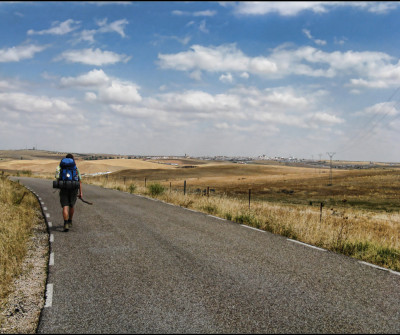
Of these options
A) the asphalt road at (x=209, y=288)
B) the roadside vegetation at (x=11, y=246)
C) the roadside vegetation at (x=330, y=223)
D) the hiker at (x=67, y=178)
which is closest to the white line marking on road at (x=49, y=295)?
the asphalt road at (x=209, y=288)

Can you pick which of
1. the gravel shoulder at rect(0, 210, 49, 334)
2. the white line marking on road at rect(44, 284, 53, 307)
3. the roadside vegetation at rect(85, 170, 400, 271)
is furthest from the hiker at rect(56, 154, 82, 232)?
the roadside vegetation at rect(85, 170, 400, 271)

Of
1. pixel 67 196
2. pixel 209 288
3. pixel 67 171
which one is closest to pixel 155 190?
pixel 67 196

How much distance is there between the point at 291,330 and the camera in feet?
13.3

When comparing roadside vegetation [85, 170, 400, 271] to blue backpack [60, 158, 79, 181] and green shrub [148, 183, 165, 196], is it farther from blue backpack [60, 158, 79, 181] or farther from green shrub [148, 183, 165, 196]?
blue backpack [60, 158, 79, 181]

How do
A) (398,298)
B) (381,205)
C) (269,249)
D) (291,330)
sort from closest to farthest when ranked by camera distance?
1. (291,330)
2. (398,298)
3. (269,249)
4. (381,205)

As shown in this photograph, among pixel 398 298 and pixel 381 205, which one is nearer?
pixel 398 298

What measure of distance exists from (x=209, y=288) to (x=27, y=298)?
8.81 feet

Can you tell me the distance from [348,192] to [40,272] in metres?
36.0

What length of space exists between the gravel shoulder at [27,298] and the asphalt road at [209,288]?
15 centimetres

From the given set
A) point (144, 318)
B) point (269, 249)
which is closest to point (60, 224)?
point (269, 249)

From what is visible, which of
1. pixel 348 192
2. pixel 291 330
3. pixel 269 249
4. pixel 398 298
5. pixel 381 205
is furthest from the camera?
pixel 348 192

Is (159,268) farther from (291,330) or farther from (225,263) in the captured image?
(291,330)

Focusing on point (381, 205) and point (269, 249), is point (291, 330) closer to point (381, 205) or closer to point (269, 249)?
point (269, 249)

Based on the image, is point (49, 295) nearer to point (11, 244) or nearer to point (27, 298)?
point (27, 298)
